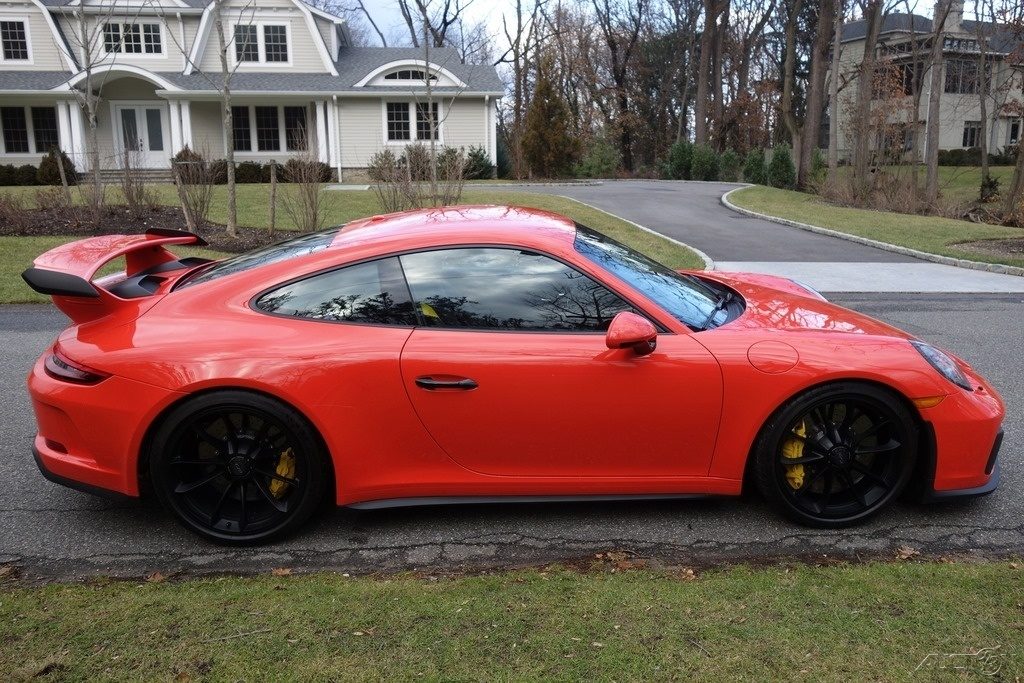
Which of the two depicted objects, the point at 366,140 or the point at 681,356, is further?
the point at 366,140

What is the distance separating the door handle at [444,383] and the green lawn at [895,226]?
12736 mm

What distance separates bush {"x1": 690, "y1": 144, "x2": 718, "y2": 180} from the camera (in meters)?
38.1

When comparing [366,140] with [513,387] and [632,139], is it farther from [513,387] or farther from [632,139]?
[513,387]

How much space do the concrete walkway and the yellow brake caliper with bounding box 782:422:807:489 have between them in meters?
7.86

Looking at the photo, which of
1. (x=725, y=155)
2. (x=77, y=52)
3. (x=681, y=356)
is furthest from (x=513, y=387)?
(x=725, y=155)

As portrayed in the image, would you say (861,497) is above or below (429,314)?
below

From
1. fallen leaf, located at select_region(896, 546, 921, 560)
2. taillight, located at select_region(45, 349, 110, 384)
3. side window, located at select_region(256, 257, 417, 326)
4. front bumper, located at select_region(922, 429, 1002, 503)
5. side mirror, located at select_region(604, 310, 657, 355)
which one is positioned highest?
side window, located at select_region(256, 257, 417, 326)

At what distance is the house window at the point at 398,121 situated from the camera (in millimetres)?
31578

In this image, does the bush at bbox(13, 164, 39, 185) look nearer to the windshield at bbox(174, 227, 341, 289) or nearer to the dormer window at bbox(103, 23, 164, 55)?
the dormer window at bbox(103, 23, 164, 55)

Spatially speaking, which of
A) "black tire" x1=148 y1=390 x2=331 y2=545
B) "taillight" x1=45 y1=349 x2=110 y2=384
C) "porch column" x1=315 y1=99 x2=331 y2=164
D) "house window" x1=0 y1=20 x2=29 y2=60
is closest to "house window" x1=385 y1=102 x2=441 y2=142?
"porch column" x1=315 y1=99 x2=331 y2=164

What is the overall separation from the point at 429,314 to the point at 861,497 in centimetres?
220

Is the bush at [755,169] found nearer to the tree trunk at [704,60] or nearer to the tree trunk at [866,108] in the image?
the tree trunk at [866,108]

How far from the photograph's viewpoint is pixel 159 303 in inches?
147

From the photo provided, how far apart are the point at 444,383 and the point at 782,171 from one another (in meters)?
33.4
